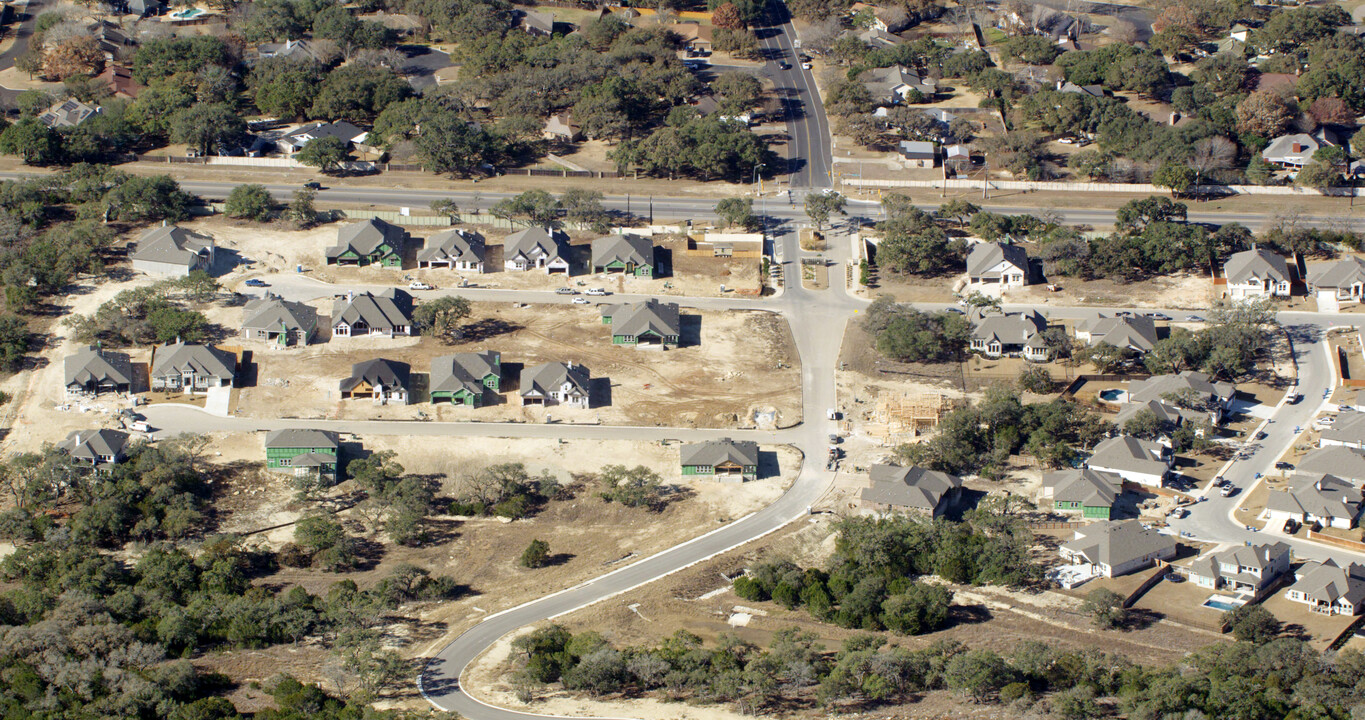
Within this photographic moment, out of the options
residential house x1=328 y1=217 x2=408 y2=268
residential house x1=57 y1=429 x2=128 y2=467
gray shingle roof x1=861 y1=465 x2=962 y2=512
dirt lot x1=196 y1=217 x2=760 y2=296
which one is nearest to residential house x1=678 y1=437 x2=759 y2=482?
gray shingle roof x1=861 y1=465 x2=962 y2=512

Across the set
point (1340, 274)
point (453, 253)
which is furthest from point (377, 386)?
point (1340, 274)

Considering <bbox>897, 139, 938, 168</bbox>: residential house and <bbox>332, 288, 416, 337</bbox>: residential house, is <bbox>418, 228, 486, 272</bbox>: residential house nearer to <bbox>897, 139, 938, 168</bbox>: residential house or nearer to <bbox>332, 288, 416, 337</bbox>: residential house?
<bbox>332, 288, 416, 337</bbox>: residential house

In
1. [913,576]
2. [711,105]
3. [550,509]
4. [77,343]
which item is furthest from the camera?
[711,105]

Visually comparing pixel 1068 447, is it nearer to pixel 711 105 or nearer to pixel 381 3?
pixel 711 105

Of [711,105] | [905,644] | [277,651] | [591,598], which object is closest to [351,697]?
[277,651]

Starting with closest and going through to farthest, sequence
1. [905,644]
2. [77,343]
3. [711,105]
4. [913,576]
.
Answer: [905,644] < [913,576] < [77,343] < [711,105]

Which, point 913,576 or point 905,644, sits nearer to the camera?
point 905,644

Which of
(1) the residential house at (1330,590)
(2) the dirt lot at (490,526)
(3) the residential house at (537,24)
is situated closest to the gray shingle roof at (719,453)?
(2) the dirt lot at (490,526)
